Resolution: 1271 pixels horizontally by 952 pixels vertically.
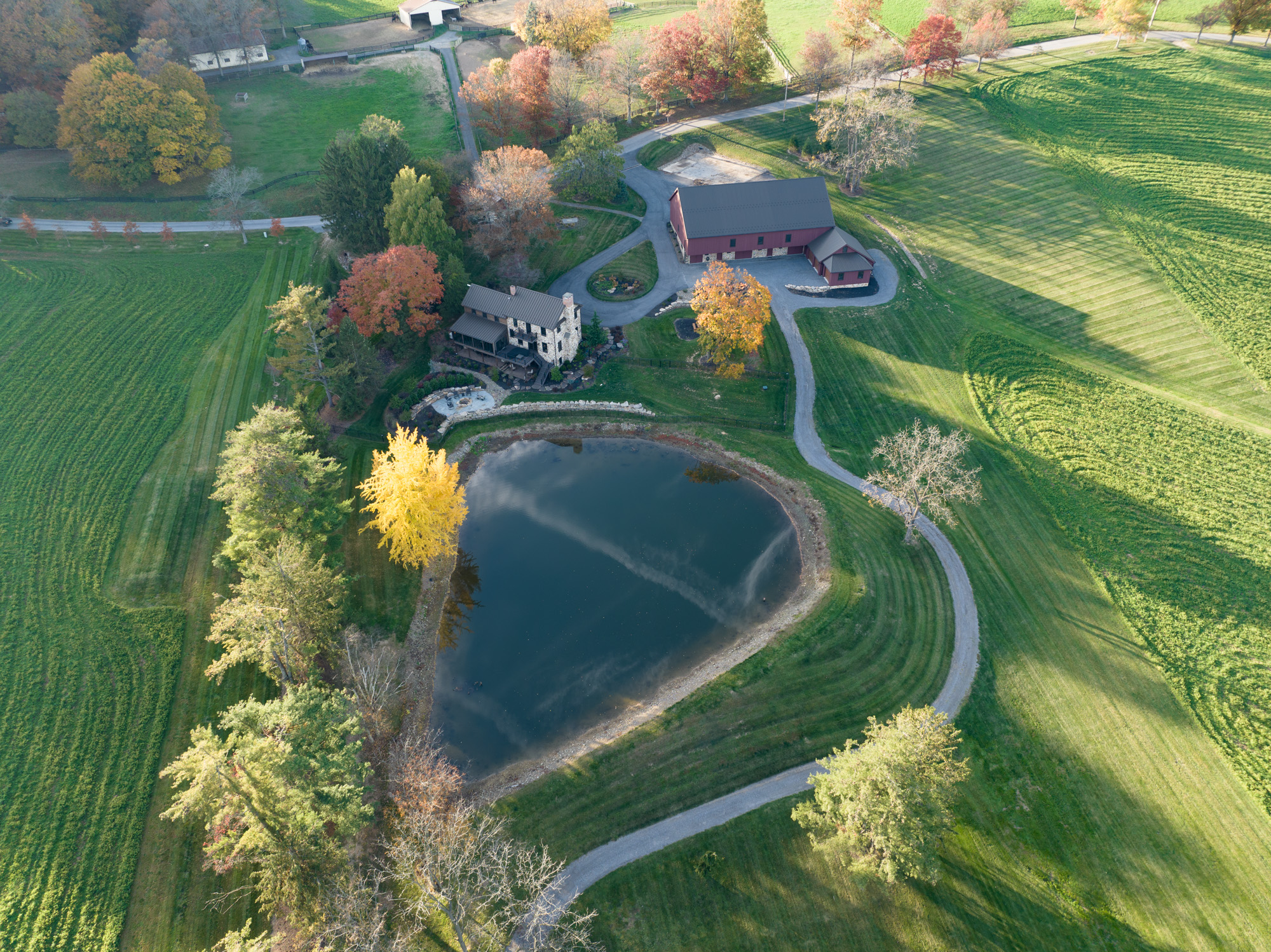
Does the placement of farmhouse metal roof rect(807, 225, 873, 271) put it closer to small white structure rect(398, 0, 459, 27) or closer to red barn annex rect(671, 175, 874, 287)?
red barn annex rect(671, 175, 874, 287)

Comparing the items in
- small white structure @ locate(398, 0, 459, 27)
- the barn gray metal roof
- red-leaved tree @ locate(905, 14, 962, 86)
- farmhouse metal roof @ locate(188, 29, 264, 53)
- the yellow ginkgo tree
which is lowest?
the yellow ginkgo tree

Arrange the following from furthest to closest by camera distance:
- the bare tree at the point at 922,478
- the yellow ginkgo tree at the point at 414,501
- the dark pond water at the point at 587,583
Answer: the bare tree at the point at 922,478 < the yellow ginkgo tree at the point at 414,501 < the dark pond water at the point at 587,583

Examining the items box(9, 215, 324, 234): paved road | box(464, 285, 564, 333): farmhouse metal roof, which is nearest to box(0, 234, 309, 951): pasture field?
box(9, 215, 324, 234): paved road

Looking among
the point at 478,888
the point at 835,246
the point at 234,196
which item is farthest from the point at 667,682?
the point at 234,196

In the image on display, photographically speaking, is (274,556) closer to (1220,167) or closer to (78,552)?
(78,552)

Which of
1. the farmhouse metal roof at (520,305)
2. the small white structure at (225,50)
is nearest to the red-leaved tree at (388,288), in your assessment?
the farmhouse metal roof at (520,305)

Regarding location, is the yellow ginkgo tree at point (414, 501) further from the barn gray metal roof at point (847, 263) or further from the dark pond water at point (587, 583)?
the barn gray metal roof at point (847, 263)

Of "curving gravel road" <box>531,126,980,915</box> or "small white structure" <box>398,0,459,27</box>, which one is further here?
"small white structure" <box>398,0,459,27</box>
